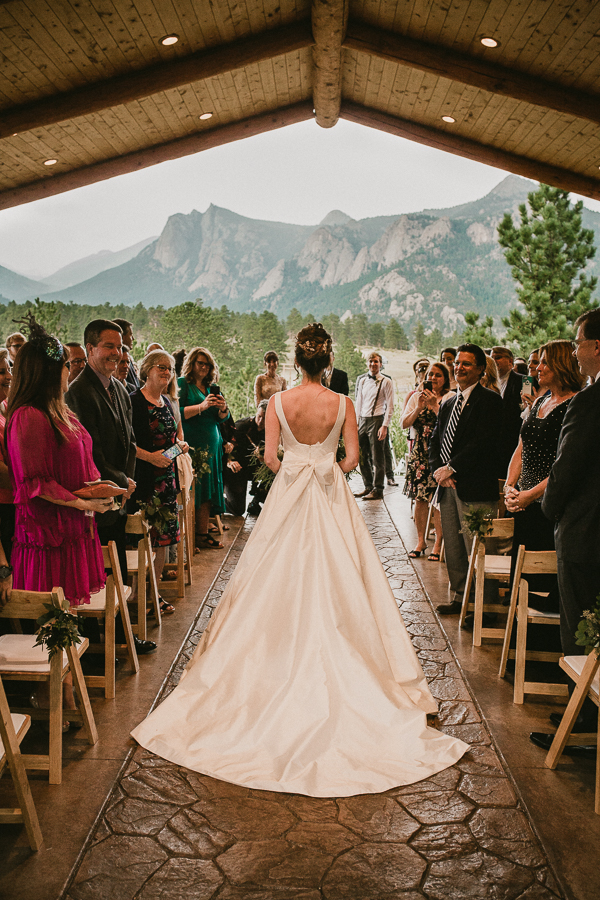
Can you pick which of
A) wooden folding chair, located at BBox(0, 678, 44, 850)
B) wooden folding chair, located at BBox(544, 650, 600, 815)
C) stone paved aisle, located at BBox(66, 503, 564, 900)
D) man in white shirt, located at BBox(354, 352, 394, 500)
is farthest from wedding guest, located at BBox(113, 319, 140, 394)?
man in white shirt, located at BBox(354, 352, 394, 500)

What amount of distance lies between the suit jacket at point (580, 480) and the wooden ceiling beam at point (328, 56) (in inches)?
184

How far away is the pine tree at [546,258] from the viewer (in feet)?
46.7

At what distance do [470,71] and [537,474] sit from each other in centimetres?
415

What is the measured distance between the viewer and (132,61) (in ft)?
19.2

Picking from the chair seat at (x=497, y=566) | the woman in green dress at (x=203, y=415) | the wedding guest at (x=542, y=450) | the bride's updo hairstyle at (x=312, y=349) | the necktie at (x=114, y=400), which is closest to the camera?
the bride's updo hairstyle at (x=312, y=349)

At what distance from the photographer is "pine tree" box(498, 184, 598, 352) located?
560 inches

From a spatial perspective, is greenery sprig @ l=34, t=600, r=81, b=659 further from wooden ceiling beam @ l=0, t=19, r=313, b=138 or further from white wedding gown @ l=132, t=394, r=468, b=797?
wooden ceiling beam @ l=0, t=19, r=313, b=138

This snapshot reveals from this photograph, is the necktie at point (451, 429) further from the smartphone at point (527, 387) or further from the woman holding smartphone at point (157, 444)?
the woman holding smartphone at point (157, 444)

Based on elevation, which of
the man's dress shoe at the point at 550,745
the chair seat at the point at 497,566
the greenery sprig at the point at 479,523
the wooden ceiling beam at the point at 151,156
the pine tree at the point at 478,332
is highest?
the wooden ceiling beam at the point at 151,156

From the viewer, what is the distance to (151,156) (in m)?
7.52

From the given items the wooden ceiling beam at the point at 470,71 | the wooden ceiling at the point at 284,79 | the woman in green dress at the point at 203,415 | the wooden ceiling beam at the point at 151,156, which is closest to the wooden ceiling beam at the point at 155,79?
the wooden ceiling at the point at 284,79

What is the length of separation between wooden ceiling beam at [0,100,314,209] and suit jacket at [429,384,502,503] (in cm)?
485

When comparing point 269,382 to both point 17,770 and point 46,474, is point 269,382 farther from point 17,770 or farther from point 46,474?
point 17,770

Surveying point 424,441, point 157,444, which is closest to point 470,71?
point 424,441
